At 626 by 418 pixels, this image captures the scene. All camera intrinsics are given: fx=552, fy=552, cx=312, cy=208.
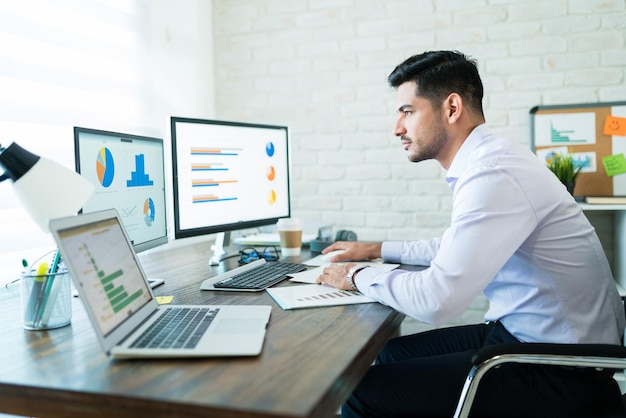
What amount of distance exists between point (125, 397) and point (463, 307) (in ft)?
2.28

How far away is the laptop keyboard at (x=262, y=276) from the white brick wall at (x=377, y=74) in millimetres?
1083

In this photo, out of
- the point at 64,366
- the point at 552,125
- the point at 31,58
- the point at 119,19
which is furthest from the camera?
the point at 552,125

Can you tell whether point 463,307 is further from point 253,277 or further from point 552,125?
point 552,125

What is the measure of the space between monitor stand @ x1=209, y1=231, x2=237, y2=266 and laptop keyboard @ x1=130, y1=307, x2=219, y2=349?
66 centimetres

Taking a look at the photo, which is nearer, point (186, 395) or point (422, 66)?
point (186, 395)

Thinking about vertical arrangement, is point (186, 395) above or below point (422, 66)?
below

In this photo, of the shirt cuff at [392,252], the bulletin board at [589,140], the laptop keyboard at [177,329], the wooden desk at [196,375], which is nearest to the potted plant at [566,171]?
the bulletin board at [589,140]

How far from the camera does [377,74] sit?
2.69m

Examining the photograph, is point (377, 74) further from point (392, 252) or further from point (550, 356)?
point (550, 356)

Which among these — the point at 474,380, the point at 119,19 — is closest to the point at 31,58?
the point at 119,19

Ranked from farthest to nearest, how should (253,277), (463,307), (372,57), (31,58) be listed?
(372,57) → (31,58) → (253,277) → (463,307)

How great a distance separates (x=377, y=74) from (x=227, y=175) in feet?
3.68

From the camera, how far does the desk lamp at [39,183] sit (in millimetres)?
1021

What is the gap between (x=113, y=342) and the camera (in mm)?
916
